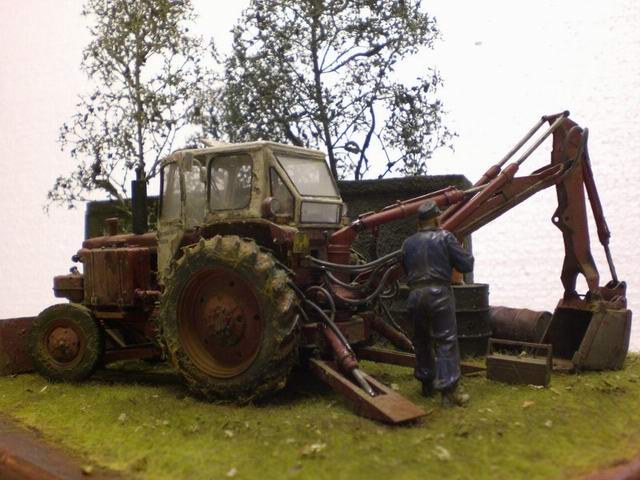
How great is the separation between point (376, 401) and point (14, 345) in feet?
12.6

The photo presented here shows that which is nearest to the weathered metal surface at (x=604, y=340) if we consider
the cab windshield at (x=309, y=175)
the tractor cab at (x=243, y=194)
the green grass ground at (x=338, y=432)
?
the green grass ground at (x=338, y=432)

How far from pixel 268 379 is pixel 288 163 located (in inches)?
71.3

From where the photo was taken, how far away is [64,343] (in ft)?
20.0

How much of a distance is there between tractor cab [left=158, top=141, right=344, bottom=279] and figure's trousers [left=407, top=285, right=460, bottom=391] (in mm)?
1087

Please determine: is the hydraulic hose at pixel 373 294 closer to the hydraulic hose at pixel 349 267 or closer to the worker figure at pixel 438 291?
the hydraulic hose at pixel 349 267

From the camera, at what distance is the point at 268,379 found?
15.8 ft

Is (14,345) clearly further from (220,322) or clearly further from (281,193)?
(281,193)

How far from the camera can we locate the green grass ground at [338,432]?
3.47 m

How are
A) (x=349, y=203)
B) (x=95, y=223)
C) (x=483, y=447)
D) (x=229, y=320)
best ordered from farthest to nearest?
(x=95, y=223), (x=349, y=203), (x=229, y=320), (x=483, y=447)

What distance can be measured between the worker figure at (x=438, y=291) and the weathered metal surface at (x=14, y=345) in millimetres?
3768

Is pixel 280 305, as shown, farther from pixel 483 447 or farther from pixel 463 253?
pixel 483 447

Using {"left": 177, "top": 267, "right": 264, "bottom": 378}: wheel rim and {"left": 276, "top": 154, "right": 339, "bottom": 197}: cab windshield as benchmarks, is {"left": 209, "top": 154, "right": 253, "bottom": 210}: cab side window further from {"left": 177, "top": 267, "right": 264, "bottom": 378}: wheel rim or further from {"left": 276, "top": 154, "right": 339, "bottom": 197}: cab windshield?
{"left": 177, "top": 267, "right": 264, "bottom": 378}: wheel rim

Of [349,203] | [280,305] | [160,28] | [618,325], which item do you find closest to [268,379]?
[280,305]

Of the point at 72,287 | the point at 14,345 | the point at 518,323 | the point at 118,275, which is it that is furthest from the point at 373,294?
the point at 14,345
